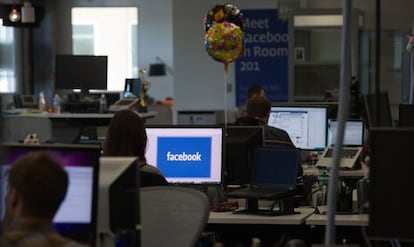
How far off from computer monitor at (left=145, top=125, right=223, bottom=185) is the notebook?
1.26 feet

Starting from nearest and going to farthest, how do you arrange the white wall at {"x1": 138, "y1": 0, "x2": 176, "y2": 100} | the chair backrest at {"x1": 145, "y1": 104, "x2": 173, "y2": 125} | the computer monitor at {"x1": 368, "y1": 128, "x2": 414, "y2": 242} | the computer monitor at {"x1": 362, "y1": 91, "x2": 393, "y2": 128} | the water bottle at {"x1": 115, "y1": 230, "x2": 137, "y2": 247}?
the water bottle at {"x1": 115, "y1": 230, "x2": 137, "y2": 247} < the computer monitor at {"x1": 368, "y1": 128, "x2": 414, "y2": 242} < the computer monitor at {"x1": 362, "y1": 91, "x2": 393, "y2": 128} < the chair backrest at {"x1": 145, "y1": 104, "x2": 173, "y2": 125} < the white wall at {"x1": 138, "y1": 0, "x2": 176, "y2": 100}

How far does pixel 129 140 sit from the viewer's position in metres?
4.23

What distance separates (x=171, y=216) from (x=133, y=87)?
649 cm

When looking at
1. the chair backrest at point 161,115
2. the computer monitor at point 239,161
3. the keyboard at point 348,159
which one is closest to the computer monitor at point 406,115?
the keyboard at point 348,159

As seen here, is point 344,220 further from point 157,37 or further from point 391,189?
point 157,37

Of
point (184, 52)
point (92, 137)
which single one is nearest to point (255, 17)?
point (184, 52)

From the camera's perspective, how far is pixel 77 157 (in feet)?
9.21

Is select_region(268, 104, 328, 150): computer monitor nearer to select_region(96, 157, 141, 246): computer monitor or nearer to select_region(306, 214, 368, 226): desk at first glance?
select_region(306, 214, 368, 226): desk

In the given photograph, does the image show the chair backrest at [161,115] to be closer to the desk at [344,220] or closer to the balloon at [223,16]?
the balloon at [223,16]

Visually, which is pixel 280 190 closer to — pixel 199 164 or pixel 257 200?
pixel 257 200

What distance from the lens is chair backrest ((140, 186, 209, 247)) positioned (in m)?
3.48

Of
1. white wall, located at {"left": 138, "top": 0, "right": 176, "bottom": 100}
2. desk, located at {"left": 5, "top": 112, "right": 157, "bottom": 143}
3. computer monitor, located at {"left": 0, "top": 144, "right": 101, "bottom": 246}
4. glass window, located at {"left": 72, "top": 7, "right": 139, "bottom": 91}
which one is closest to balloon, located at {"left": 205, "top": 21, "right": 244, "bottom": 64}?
desk, located at {"left": 5, "top": 112, "right": 157, "bottom": 143}

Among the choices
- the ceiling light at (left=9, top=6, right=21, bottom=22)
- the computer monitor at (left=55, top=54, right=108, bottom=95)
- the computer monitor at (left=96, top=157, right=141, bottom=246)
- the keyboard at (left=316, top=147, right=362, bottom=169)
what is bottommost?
the keyboard at (left=316, top=147, right=362, bottom=169)

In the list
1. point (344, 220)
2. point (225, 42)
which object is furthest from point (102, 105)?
point (344, 220)
